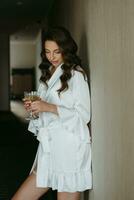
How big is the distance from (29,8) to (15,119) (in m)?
3.01

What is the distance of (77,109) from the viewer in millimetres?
2012

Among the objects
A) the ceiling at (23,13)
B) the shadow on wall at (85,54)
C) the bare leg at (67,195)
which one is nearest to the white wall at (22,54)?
the ceiling at (23,13)

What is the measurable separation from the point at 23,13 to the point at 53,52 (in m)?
6.96

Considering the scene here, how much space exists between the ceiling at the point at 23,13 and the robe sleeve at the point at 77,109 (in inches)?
204

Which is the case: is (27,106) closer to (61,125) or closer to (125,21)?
(61,125)

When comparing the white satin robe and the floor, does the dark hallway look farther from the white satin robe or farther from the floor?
the white satin robe

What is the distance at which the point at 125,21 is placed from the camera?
4.56ft

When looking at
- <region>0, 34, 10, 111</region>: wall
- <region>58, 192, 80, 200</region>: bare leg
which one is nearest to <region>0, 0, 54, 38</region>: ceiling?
<region>0, 34, 10, 111</region>: wall

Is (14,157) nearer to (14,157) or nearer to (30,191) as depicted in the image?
(14,157)

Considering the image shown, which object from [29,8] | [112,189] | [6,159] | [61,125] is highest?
[29,8]

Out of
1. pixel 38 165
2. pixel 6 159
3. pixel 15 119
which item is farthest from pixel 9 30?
pixel 38 165

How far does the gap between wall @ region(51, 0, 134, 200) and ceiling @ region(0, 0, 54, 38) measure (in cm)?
508

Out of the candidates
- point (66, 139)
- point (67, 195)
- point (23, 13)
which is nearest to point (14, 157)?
point (67, 195)

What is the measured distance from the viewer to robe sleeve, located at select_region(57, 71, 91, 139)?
78.7 inches
